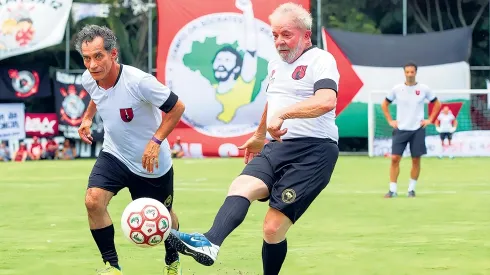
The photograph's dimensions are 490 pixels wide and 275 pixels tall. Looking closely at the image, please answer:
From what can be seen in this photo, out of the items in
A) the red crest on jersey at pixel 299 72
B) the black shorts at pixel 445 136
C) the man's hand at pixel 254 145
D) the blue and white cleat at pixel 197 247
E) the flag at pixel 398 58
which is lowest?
the blue and white cleat at pixel 197 247

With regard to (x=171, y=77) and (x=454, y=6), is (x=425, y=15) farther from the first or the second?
(x=171, y=77)

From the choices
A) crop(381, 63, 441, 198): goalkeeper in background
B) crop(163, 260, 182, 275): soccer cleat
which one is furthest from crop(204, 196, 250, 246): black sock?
crop(381, 63, 441, 198): goalkeeper in background

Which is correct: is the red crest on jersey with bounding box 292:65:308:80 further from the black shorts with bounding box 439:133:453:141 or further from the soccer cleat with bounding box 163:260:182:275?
the black shorts with bounding box 439:133:453:141

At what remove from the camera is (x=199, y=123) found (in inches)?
1234

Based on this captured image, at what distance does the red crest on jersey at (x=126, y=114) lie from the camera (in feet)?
27.9

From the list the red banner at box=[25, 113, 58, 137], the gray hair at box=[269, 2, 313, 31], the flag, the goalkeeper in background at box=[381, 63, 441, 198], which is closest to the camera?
the gray hair at box=[269, 2, 313, 31]

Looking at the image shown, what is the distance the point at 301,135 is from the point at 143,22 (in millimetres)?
27292

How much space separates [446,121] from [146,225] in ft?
78.8

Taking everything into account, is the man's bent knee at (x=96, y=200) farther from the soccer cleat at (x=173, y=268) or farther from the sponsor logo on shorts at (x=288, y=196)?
the sponsor logo on shorts at (x=288, y=196)

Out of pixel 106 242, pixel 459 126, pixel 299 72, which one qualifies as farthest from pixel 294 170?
Result: pixel 459 126

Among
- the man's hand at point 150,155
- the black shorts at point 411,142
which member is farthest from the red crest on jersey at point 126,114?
the black shorts at point 411,142

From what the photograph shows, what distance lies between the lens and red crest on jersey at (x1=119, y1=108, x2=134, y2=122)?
8.49 m

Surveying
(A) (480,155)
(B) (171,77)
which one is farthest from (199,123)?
(A) (480,155)

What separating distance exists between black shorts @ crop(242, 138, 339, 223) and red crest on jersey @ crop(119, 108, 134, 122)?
1249 mm
